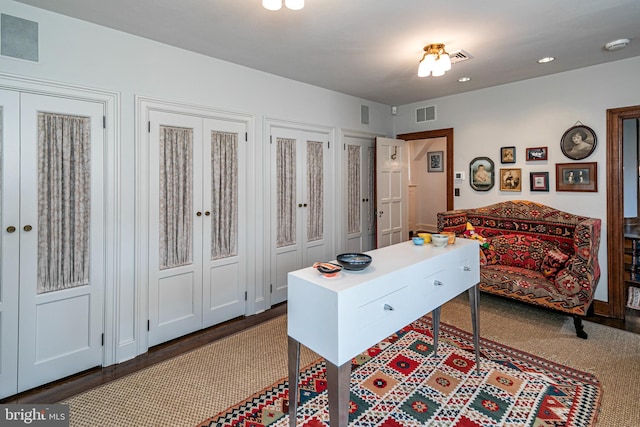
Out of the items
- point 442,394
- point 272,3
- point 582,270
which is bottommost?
point 442,394

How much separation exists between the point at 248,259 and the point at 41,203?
182cm

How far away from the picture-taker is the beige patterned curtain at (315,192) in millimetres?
4066

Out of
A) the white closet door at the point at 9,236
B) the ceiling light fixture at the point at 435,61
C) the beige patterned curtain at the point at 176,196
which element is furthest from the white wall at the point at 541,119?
the white closet door at the point at 9,236

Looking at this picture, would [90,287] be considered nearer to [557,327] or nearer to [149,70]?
[149,70]

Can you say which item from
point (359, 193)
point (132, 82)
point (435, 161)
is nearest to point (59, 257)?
point (132, 82)

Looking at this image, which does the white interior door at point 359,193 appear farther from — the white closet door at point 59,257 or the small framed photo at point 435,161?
the small framed photo at point 435,161

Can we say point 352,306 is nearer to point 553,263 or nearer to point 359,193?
point 553,263

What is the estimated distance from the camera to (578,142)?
3.49 m

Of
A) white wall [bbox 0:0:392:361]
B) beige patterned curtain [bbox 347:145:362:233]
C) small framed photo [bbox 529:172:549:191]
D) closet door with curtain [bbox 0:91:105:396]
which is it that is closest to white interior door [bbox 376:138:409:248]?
beige patterned curtain [bbox 347:145:362:233]

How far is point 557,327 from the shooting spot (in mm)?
3096

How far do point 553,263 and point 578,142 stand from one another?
141 cm

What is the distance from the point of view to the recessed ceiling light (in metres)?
2.75

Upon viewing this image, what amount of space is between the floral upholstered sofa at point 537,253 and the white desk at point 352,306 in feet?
5.57

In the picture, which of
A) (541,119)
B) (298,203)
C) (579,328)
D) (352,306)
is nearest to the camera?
(352,306)
